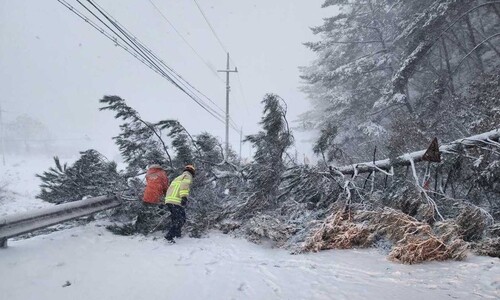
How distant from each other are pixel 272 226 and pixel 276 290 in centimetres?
238

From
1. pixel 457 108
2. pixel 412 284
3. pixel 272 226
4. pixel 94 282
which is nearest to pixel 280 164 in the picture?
pixel 272 226

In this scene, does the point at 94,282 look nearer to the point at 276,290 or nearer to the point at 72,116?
the point at 276,290

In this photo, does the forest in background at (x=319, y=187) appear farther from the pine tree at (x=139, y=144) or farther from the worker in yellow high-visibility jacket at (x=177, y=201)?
the worker in yellow high-visibility jacket at (x=177, y=201)

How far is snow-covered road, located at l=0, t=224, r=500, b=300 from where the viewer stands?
3.58 metres

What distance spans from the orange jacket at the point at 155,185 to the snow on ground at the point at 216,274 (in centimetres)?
117

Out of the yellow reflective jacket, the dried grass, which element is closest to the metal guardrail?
the yellow reflective jacket

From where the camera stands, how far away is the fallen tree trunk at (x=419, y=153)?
582 centimetres

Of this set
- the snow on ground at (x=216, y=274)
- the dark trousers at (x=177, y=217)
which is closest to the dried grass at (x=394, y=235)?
the snow on ground at (x=216, y=274)

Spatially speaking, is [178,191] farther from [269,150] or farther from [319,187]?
[319,187]

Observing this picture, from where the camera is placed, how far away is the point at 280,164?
751cm

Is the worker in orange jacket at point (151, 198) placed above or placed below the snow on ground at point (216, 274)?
above

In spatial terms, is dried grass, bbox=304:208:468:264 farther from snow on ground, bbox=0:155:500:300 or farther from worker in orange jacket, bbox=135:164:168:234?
worker in orange jacket, bbox=135:164:168:234

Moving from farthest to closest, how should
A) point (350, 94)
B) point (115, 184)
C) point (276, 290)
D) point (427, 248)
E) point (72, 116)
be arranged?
point (72, 116), point (350, 94), point (115, 184), point (427, 248), point (276, 290)

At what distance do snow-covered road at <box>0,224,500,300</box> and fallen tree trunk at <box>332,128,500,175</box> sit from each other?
8.47ft
